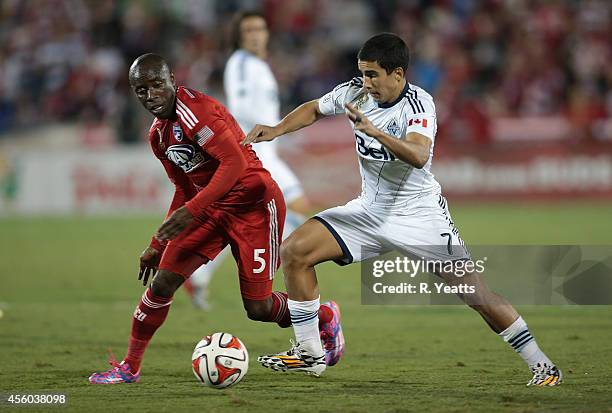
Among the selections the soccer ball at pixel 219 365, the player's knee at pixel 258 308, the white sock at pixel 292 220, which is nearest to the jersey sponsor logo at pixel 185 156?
the player's knee at pixel 258 308

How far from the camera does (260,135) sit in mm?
6777

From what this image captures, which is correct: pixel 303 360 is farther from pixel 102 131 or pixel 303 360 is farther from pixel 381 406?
pixel 102 131

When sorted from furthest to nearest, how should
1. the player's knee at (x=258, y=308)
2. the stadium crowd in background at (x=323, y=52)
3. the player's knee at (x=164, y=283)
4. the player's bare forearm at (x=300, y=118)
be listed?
the stadium crowd in background at (x=323, y=52), the player's knee at (x=258, y=308), the player's bare forearm at (x=300, y=118), the player's knee at (x=164, y=283)

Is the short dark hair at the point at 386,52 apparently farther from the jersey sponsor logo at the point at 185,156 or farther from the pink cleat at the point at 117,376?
the pink cleat at the point at 117,376

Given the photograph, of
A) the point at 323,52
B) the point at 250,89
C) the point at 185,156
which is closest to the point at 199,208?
the point at 185,156

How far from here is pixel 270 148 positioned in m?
10.6

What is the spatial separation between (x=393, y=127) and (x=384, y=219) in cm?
59

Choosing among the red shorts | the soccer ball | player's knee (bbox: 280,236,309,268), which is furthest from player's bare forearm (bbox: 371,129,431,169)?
Answer: the soccer ball

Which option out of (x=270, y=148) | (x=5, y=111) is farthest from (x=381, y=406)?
(x=5, y=111)

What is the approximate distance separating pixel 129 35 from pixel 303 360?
1749 cm

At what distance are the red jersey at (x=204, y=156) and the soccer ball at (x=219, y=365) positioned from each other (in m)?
0.85

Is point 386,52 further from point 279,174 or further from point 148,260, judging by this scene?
point 279,174

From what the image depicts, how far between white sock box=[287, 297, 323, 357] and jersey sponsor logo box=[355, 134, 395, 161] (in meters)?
1.00

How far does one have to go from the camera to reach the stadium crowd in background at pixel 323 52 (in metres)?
20.7
